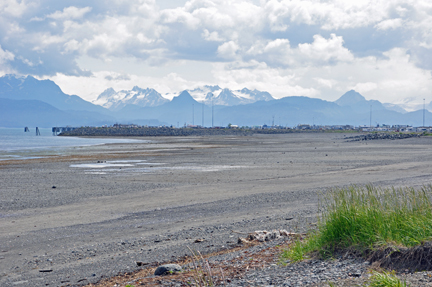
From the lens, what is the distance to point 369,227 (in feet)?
26.7

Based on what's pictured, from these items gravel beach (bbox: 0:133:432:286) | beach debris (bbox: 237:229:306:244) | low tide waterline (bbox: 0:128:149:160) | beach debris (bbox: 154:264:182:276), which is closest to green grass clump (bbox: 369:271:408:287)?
gravel beach (bbox: 0:133:432:286)

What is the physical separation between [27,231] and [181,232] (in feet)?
17.2

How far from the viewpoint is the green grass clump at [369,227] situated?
7.80m

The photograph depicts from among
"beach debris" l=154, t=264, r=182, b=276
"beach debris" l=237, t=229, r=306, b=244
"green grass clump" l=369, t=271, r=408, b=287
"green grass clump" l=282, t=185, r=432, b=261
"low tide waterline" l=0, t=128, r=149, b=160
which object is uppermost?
"green grass clump" l=282, t=185, r=432, b=261

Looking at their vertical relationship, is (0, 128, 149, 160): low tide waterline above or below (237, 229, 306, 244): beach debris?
below

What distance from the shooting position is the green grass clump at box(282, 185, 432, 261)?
780 cm

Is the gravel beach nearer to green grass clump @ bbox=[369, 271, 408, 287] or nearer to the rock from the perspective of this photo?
green grass clump @ bbox=[369, 271, 408, 287]

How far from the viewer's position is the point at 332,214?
8766mm

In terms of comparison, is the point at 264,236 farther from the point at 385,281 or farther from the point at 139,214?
the point at 139,214

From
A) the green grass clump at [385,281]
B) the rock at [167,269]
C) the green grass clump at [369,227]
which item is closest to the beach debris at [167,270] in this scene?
the rock at [167,269]

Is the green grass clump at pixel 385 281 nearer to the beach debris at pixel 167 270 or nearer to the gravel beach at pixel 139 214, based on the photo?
the gravel beach at pixel 139 214

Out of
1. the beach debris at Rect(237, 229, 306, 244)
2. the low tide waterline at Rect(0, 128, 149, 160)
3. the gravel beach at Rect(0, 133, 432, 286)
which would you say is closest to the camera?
the gravel beach at Rect(0, 133, 432, 286)

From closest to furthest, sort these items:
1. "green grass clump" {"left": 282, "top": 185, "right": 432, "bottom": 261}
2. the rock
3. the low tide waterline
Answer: "green grass clump" {"left": 282, "top": 185, "right": 432, "bottom": 261} → the rock → the low tide waterline

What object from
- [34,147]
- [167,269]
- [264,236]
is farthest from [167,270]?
[34,147]
